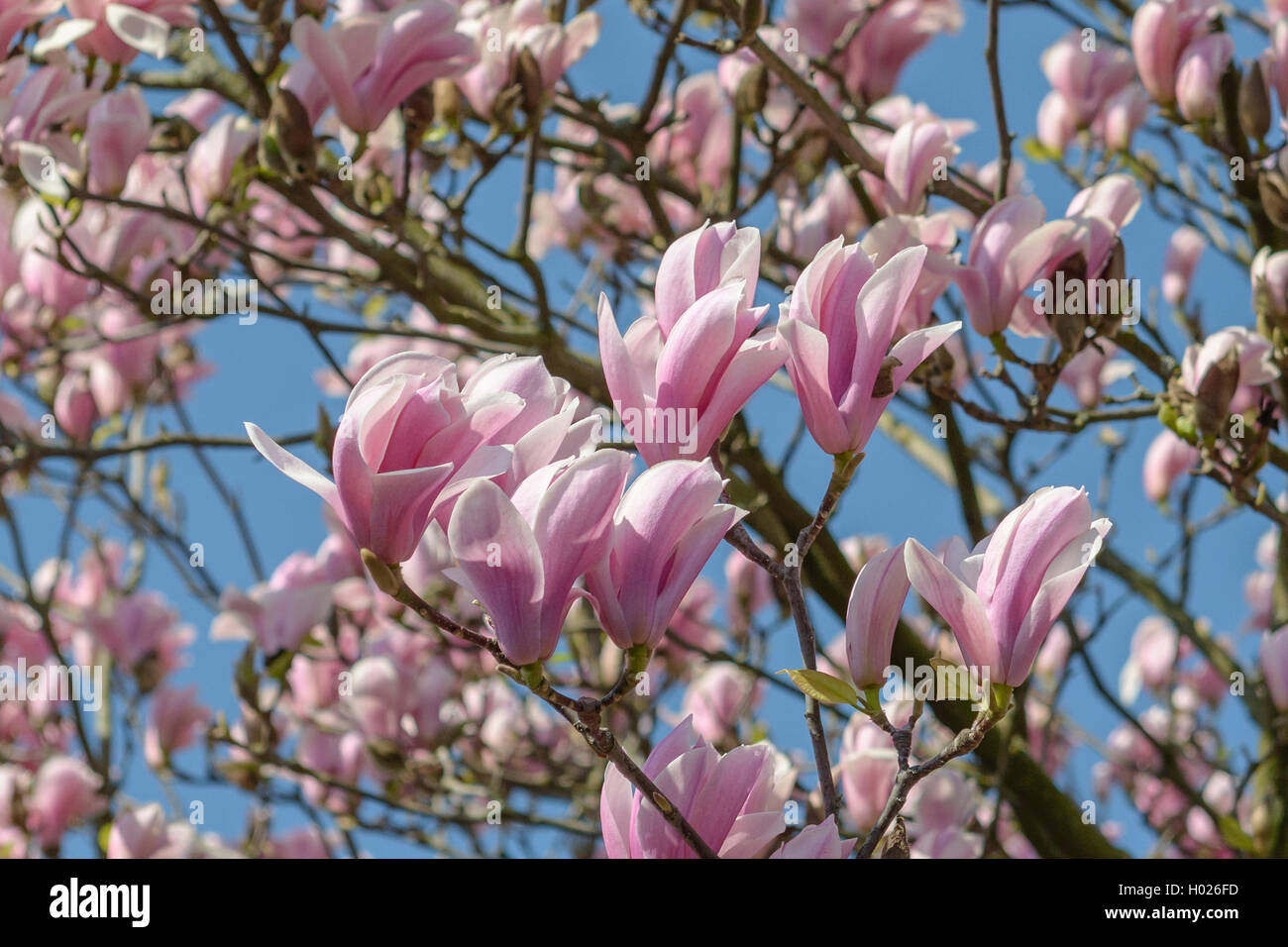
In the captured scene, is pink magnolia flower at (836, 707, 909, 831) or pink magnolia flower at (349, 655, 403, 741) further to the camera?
pink magnolia flower at (349, 655, 403, 741)

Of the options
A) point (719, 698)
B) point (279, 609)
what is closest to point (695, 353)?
point (279, 609)

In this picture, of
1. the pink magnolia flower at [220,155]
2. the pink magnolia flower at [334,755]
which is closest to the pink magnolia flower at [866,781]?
the pink magnolia flower at [220,155]

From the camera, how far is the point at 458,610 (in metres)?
3.25

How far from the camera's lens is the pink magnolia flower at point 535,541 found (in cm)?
90

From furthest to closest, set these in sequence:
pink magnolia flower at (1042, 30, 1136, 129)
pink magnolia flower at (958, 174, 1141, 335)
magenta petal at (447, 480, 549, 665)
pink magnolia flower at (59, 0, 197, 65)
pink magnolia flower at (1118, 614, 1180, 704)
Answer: pink magnolia flower at (1118, 614, 1180, 704), pink magnolia flower at (1042, 30, 1136, 129), pink magnolia flower at (59, 0, 197, 65), pink magnolia flower at (958, 174, 1141, 335), magenta petal at (447, 480, 549, 665)

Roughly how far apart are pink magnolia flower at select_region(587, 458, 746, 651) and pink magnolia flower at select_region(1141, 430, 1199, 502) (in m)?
2.67

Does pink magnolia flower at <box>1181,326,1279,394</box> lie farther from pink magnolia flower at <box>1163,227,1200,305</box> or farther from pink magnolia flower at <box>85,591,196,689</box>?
pink magnolia flower at <box>85,591,196,689</box>

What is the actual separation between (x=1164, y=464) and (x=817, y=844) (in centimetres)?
273

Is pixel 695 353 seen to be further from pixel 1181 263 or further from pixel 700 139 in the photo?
pixel 1181 263

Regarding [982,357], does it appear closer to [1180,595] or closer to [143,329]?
[1180,595]

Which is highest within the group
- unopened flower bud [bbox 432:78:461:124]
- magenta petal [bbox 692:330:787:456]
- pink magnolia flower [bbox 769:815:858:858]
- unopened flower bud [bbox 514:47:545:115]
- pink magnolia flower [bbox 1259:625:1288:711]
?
unopened flower bud [bbox 432:78:461:124]

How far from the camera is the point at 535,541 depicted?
0.92 m

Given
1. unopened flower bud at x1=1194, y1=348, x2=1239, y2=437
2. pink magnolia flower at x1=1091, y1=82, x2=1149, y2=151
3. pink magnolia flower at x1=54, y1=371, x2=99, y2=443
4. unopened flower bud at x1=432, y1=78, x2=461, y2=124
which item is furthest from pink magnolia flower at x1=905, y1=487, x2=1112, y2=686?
pink magnolia flower at x1=54, y1=371, x2=99, y2=443

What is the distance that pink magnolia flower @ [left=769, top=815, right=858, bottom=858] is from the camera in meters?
0.95
